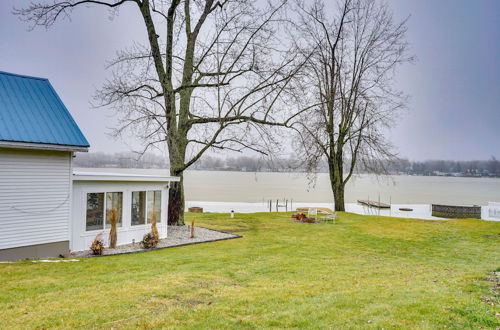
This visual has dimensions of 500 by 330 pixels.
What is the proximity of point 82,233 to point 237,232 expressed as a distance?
7.23 metres

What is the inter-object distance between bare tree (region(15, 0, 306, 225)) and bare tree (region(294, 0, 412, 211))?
8.71 metres

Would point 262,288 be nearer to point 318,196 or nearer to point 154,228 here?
point 154,228

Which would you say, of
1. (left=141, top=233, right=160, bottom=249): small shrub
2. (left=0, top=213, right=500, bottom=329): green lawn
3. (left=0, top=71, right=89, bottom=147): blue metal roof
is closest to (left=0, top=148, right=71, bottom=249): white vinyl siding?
(left=0, top=71, right=89, bottom=147): blue metal roof

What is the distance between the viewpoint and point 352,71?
83.9ft

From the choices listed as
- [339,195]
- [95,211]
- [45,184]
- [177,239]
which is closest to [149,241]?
[177,239]

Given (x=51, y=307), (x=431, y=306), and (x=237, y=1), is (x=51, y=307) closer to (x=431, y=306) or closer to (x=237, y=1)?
(x=431, y=306)

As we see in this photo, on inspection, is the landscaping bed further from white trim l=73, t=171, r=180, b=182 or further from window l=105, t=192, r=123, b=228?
white trim l=73, t=171, r=180, b=182

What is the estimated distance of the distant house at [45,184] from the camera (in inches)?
372

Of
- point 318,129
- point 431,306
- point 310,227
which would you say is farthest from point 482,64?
point 431,306

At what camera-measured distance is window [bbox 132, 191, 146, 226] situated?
41.2 feet

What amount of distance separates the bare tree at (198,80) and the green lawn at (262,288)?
5789 millimetres

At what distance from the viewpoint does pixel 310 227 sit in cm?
1819

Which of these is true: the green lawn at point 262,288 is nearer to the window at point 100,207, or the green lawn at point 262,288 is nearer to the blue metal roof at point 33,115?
the window at point 100,207

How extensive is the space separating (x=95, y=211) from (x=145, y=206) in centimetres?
200
